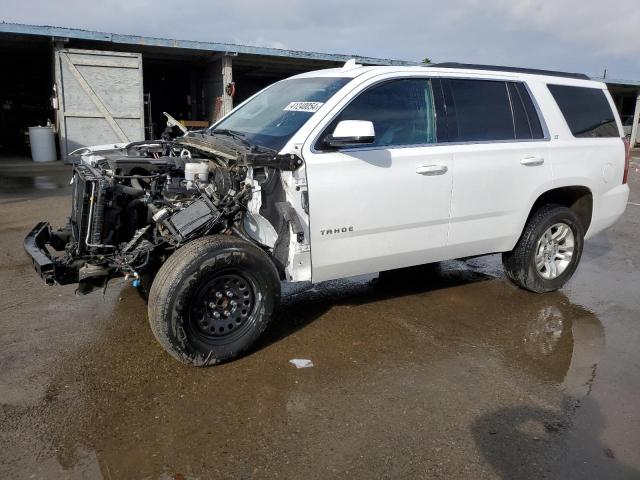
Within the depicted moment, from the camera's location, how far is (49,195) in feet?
32.5

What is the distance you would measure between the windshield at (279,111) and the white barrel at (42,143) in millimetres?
11968

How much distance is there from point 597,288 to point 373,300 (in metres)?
2.55

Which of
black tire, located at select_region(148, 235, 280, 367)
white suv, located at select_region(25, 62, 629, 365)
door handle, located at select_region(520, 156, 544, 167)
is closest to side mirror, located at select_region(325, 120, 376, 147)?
white suv, located at select_region(25, 62, 629, 365)

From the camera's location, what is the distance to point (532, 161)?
4754 millimetres

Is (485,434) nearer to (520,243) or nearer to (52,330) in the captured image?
(520,243)

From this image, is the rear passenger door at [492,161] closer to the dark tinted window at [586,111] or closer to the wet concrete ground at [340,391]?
the dark tinted window at [586,111]

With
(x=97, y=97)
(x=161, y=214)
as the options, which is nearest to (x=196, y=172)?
(x=161, y=214)

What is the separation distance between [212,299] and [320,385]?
929 millimetres

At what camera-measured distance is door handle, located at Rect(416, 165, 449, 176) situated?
4148 millimetres

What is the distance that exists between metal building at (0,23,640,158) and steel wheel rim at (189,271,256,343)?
484 inches

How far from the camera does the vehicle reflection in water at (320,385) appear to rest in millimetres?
2811

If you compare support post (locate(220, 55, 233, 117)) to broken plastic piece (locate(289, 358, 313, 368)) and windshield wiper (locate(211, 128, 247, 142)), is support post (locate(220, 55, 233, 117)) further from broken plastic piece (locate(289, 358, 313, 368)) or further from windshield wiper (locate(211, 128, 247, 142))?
broken plastic piece (locate(289, 358, 313, 368))

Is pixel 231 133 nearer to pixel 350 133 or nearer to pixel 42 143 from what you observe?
pixel 350 133

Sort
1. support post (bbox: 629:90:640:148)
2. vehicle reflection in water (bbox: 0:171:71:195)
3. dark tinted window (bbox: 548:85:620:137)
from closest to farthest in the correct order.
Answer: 1. dark tinted window (bbox: 548:85:620:137)
2. vehicle reflection in water (bbox: 0:171:71:195)
3. support post (bbox: 629:90:640:148)
